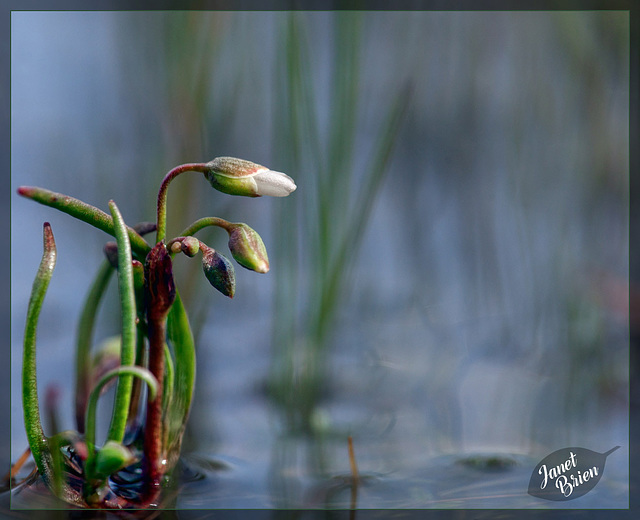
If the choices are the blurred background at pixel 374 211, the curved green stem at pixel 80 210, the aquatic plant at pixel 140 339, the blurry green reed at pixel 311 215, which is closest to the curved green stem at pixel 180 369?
the aquatic plant at pixel 140 339

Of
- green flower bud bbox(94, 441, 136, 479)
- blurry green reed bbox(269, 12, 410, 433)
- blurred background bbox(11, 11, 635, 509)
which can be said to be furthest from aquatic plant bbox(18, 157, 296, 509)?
blurry green reed bbox(269, 12, 410, 433)

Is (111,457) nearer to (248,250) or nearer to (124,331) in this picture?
(124,331)

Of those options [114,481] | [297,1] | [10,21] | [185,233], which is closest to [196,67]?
[297,1]

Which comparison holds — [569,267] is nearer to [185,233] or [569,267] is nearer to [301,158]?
[301,158]

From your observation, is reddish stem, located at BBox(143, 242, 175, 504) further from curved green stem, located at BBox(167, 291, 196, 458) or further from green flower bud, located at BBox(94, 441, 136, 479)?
green flower bud, located at BBox(94, 441, 136, 479)

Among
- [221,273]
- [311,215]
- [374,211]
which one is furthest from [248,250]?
[374,211]

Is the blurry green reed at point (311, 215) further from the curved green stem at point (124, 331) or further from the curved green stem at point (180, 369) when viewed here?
the curved green stem at point (124, 331)
